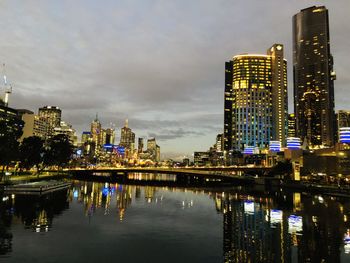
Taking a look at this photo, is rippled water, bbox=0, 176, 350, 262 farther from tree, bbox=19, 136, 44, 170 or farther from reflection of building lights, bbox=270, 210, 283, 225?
tree, bbox=19, 136, 44, 170

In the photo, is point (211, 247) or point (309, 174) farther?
point (309, 174)

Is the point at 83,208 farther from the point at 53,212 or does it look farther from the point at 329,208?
the point at 329,208

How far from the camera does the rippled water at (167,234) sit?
37.2m

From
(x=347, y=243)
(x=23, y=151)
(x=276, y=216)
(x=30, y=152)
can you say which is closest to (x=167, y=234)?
(x=347, y=243)

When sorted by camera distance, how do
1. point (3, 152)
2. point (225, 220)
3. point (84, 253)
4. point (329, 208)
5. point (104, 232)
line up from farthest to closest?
point (3, 152)
point (329, 208)
point (225, 220)
point (104, 232)
point (84, 253)

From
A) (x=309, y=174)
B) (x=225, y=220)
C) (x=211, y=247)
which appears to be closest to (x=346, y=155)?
(x=309, y=174)

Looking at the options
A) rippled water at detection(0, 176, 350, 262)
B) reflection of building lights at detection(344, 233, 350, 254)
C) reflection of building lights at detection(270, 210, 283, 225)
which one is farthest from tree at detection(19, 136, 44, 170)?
reflection of building lights at detection(344, 233, 350, 254)

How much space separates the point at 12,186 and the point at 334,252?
276 ft

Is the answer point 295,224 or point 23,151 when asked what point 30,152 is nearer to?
point 23,151

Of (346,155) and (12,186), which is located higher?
(346,155)

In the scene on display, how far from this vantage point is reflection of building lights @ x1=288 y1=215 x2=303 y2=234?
173 feet

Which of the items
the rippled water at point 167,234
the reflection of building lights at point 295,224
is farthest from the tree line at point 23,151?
the reflection of building lights at point 295,224

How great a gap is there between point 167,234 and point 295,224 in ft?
79.0

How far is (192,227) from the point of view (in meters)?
55.8
